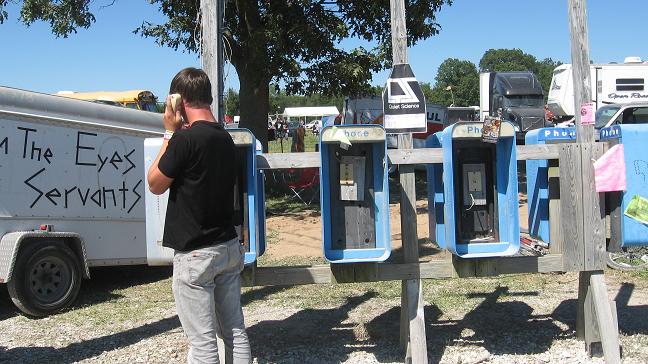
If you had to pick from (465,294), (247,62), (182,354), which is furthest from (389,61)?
(182,354)

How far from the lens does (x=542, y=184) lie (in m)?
4.79

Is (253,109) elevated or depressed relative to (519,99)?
depressed

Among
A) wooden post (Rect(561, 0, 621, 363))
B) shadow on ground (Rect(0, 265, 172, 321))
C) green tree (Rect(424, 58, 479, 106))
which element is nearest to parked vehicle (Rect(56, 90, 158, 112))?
shadow on ground (Rect(0, 265, 172, 321))

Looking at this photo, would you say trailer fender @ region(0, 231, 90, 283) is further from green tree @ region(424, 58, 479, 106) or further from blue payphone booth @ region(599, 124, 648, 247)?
green tree @ region(424, 58, 479, 106)

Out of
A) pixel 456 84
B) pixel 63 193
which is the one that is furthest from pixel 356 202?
pixel 456 84

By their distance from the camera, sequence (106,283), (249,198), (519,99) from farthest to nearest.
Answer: (519,99) < (106,283) < (249,198)

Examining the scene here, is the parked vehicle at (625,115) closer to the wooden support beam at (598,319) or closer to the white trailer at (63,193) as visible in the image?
the wooden support beam at (598,319)

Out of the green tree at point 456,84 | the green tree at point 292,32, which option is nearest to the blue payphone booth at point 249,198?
the green tree at point 292,32

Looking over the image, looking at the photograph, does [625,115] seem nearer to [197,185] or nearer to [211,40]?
[211,40]

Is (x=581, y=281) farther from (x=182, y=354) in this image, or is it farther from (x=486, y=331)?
(x=182, y=354)

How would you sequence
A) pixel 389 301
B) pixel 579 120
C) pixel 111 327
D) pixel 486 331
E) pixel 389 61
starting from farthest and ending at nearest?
1. pixel 389 61
2. pixel 389 301
3. pixel 111 327
4. pixel 486 331
5. pixel 579 120

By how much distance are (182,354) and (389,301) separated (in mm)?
2137

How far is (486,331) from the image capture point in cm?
505

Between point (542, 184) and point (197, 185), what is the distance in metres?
2.82
